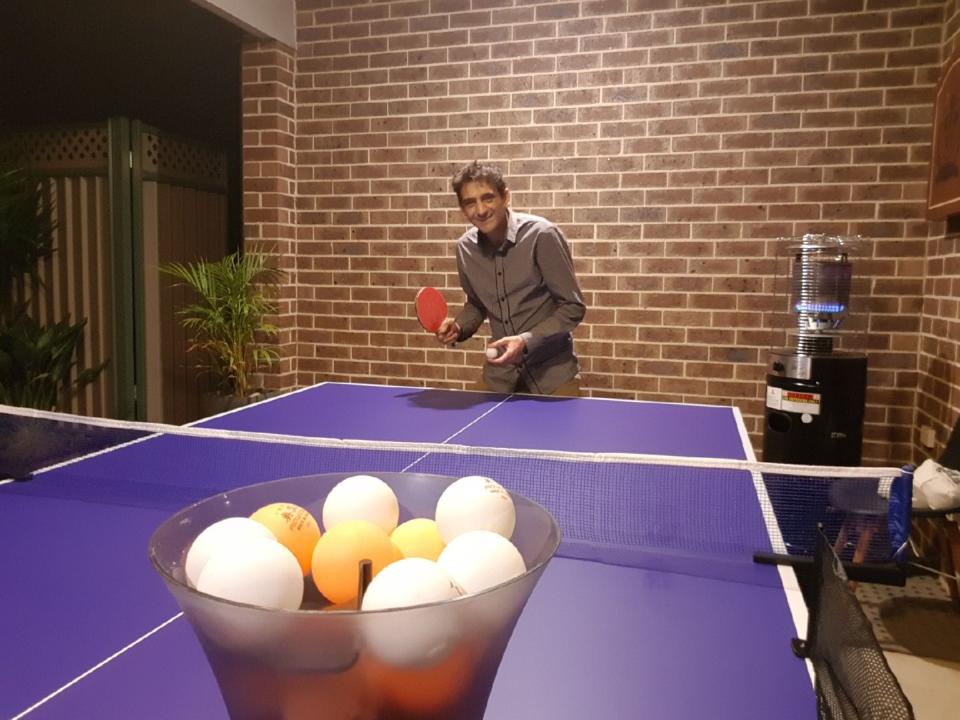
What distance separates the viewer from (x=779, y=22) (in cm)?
399

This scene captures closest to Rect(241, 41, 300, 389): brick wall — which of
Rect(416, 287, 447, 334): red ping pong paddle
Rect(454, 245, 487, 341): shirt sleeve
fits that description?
Rect(454, 245, 487, 341): shirt sleeve

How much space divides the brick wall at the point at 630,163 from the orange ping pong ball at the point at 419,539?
12.3 feet

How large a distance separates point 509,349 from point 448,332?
1.24ft

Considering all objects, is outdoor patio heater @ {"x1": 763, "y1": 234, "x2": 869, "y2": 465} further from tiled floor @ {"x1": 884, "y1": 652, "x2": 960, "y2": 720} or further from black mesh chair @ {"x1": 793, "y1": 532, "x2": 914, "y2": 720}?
black mesh chair @ {"x1": 793, "y1": 532, "x2": 914, "y2": 720}

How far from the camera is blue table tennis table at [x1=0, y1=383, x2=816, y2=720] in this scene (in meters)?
0.83

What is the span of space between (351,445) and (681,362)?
301 cm

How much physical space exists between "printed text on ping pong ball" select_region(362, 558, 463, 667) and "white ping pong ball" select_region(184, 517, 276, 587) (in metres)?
0.15

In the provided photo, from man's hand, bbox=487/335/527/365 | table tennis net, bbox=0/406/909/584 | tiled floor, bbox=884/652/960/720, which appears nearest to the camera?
table tennis net, bbox=0/406/909/584

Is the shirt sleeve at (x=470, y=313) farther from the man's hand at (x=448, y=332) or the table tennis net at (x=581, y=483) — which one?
the table tennis net at (x=581, y=483)

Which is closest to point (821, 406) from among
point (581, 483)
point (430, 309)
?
point (430, 309)

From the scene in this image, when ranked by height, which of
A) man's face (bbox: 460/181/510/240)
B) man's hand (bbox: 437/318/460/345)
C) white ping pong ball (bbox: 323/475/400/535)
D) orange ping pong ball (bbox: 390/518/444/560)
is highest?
man's face (bbox: 460/181/510/240)

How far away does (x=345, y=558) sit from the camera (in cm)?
68

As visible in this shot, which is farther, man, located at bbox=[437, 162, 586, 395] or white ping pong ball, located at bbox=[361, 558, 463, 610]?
man, located at bbox=[437, 162, 586, 395]

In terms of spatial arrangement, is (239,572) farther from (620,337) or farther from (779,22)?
(779,22)
